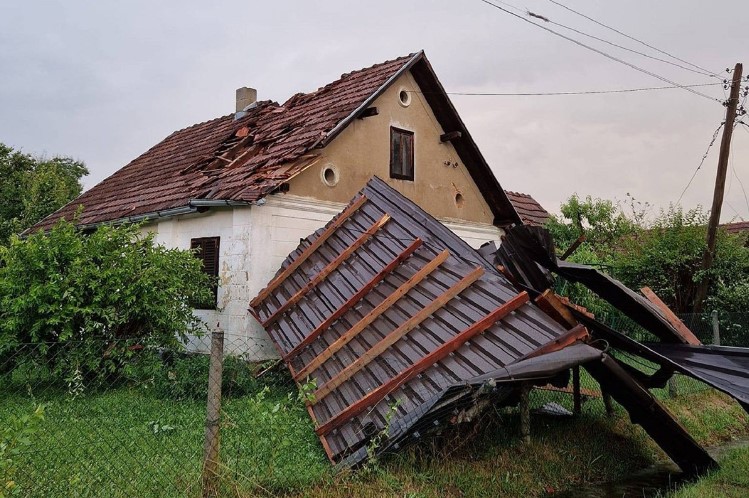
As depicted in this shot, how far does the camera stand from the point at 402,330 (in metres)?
5.77

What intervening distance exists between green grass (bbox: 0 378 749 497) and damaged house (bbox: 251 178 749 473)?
1.08 feet

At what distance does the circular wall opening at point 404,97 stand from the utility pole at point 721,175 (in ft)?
29.3

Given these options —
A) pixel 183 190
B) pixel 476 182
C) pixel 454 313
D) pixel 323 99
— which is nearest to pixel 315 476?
pixel 454 313

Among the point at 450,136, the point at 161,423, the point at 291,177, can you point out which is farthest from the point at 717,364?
the point at 450,136

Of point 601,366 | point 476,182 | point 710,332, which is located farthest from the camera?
point 476,182

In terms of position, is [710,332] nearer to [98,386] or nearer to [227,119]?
[98,386]

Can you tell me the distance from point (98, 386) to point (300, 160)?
16.0ft

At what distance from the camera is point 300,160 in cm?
1010

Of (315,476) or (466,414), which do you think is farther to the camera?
(466,414)

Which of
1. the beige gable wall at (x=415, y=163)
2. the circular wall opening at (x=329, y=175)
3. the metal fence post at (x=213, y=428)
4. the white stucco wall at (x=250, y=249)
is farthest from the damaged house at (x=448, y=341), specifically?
the beige gable wall at (x=415, y=163)

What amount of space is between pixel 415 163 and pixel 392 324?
717 cm

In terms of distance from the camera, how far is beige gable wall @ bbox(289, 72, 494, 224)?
10852 mm

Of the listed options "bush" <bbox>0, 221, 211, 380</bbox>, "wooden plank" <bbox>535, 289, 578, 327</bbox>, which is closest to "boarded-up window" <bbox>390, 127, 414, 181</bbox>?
"bush" <bbox>0, 221, 211, 380</bbox>

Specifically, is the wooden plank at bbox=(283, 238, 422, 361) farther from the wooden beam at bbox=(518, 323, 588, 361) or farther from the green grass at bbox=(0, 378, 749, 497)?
the wooden beam at bbox=(518, 323, 588, 361)
